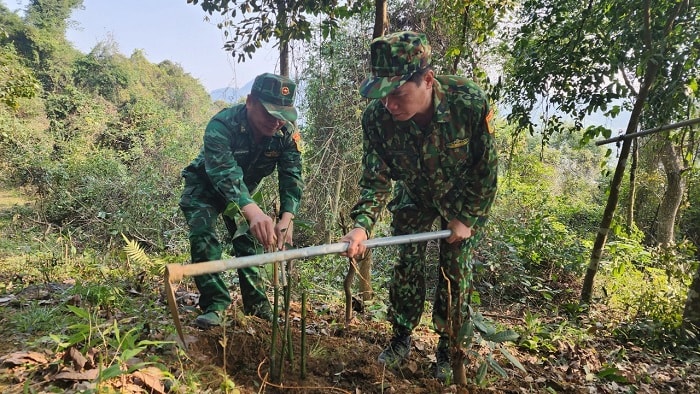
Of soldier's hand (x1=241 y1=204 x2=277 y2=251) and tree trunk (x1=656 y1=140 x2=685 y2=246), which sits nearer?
soldier's hand (x1=241 y1=204 x2=277 y2=251)

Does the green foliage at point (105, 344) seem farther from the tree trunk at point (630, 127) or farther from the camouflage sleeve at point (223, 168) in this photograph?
the tree trunk at point (630, 127)

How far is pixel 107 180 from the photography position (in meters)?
9.86

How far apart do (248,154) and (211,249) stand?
665mm

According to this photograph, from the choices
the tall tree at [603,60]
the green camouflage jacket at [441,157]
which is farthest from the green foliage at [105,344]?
the tall tree at [603,60]

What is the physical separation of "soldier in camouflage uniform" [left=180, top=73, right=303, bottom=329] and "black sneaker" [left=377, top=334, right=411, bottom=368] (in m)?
0.82

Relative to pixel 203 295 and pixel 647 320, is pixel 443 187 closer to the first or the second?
pixel 203 295

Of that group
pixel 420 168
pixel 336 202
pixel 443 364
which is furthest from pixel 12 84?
pixel 443 364

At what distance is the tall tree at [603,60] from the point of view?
338 centimetres

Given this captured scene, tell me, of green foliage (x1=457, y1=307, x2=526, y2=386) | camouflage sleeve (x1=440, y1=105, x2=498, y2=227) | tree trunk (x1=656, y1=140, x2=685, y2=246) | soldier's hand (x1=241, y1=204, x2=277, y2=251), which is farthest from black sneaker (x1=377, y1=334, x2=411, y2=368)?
tree trunk (x1=656, y1=140, x2=685, y2=246)

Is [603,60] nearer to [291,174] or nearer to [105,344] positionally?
[291,174]

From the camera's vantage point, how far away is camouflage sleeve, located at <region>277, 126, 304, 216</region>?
2764 millimetres

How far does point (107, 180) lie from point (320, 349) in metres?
9.37

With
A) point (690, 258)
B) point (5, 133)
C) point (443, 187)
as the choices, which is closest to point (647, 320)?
point (690, 258)

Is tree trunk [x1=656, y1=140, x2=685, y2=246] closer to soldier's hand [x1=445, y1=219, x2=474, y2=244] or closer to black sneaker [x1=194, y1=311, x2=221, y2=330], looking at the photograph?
soldier's hand [x1=445, y1=219, x2=474, y2=244]
